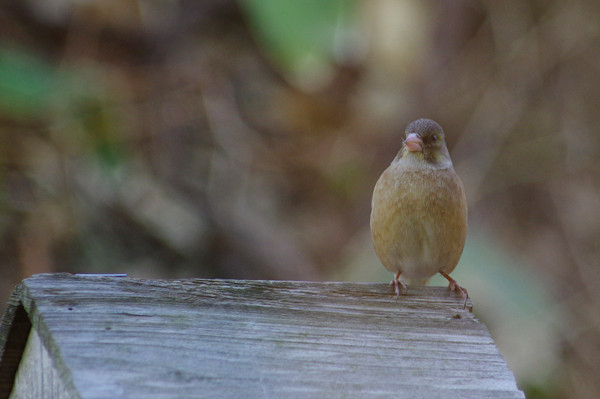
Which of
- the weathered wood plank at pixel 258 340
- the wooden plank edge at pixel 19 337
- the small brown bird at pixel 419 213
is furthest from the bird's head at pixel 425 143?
the wooden plank edge at pixel 19 337

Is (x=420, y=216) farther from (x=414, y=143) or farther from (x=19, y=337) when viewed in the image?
(x=19, y=337)

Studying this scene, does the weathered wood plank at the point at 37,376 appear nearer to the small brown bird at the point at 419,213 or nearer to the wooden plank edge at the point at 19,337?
the wooden plank edge at the point at 19,337

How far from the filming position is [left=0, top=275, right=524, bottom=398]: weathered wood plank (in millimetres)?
2408

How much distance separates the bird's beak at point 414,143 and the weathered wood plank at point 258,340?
109 cm

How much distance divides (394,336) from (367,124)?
4445mm

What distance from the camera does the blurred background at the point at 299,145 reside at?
19.8ft

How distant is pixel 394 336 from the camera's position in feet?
9.18

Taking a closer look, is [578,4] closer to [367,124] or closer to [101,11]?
[367,124]

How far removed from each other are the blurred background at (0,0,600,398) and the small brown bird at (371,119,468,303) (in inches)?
56.6

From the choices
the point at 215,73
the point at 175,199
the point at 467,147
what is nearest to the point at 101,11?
the point at 215,73

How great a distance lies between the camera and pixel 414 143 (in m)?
3.94

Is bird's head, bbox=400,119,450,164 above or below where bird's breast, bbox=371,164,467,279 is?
above

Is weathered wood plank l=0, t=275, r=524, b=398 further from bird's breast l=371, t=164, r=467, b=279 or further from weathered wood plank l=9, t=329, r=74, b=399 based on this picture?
bird's breast l=371, t=164, r=467, b=279

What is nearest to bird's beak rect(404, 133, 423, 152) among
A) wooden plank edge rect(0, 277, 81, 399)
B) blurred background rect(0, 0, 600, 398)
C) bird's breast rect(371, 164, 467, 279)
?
bird's breast rect(371, 164, 467, 279)
